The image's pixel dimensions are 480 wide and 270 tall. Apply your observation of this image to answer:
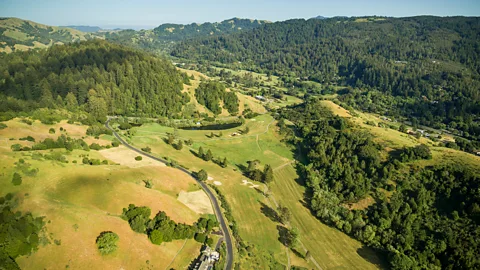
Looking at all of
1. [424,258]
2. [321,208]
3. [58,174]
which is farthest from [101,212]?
[424,258]

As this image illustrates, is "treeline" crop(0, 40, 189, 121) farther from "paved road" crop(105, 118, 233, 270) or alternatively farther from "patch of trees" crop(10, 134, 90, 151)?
"paved road" crop(105, 118, 233, 270)

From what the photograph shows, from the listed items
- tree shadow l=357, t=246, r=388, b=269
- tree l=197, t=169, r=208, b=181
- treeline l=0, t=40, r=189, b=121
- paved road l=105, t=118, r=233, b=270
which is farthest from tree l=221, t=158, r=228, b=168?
treeline l=0, t=40, r=189, b=121

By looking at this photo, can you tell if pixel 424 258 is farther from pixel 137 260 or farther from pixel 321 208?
pixel 137 260

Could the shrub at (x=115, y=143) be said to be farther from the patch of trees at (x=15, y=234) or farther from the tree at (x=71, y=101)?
the patch of trees at (x=15, y=234)

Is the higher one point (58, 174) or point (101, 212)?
point (58, 174)

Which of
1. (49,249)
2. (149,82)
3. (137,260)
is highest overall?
(149,82)
